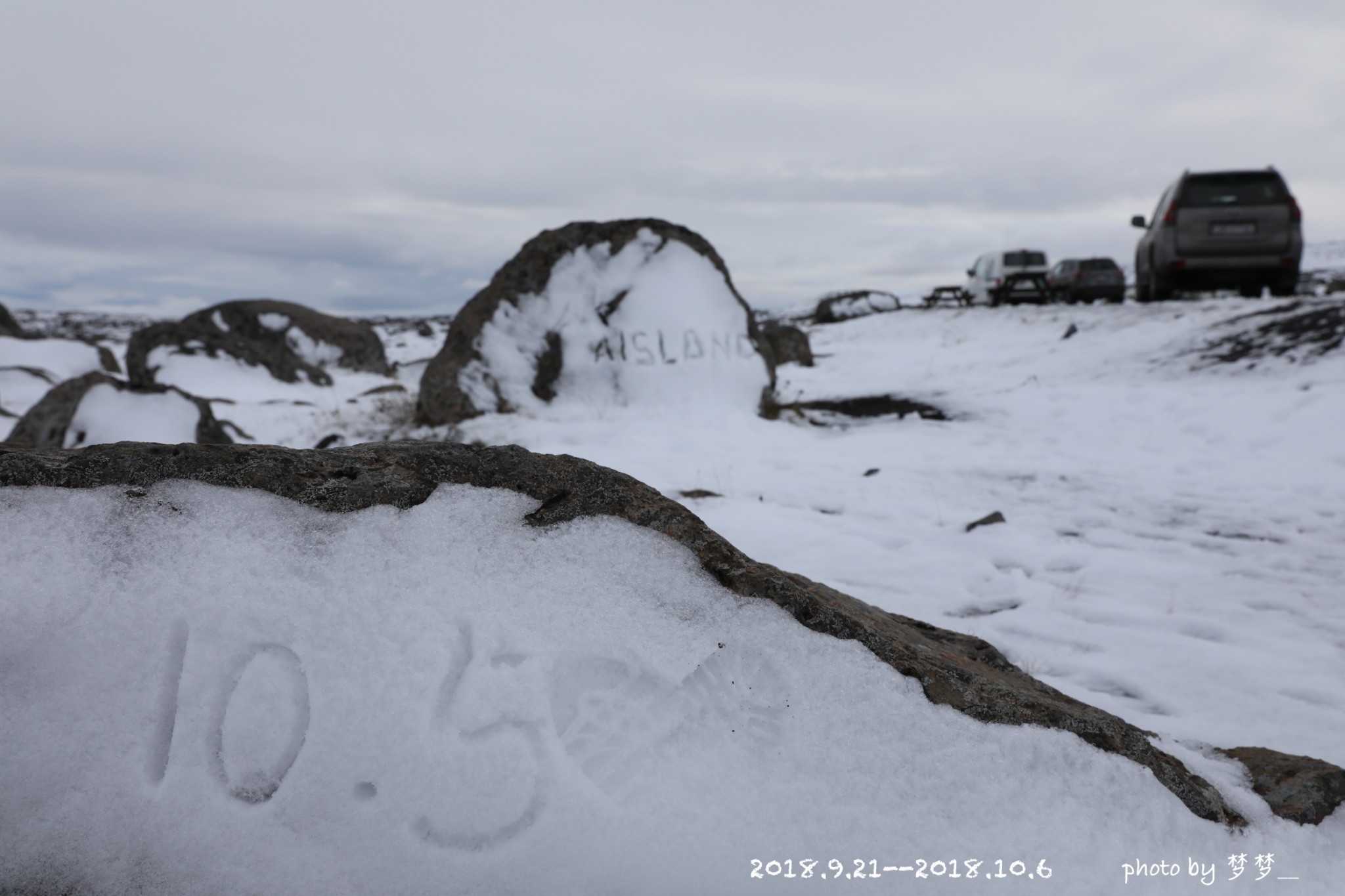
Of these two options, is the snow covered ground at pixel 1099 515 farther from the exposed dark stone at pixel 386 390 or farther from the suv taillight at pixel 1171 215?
the exposed dark stone at pixel 386 390

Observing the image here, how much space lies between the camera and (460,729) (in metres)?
1.35

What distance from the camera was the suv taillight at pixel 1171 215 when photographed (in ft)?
34.0

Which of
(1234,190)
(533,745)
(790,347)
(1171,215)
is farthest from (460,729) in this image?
(1234,190)

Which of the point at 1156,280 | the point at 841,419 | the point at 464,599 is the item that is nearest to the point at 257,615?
the point at 464,599

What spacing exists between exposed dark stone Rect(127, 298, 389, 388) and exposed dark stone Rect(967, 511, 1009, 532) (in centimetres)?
1072

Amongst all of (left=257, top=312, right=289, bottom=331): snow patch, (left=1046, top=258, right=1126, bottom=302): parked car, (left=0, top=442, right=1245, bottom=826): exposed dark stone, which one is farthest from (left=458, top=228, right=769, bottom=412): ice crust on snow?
(left=1046, top=258, right=1126, bottom=302): parked car

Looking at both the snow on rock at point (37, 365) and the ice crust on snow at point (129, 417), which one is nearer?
the ice crust on snow at point (129, 417)

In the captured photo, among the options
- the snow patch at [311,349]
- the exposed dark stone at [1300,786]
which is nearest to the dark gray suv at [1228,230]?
the exposed dark stone at [1300,786]

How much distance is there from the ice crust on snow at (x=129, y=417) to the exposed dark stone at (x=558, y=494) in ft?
15.8

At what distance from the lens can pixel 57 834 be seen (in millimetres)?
1235

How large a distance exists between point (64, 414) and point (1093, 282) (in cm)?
1765

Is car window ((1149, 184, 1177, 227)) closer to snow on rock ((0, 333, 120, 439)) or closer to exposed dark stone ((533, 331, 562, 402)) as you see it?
exposed dark stone ((533, 331, 562, 402))

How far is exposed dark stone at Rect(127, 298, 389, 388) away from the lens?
38.0ft

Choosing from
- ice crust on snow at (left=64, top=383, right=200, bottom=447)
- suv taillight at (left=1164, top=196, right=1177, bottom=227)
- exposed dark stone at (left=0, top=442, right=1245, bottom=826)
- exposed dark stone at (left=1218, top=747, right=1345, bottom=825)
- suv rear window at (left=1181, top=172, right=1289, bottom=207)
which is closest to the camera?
exposed dark stone at (left=0, top=442, right=1245, bottom=826)
